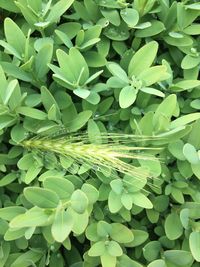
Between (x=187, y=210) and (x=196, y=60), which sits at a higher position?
(x=196, y=60)

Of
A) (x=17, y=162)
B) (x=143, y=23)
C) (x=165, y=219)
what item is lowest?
(x=165, y=219)

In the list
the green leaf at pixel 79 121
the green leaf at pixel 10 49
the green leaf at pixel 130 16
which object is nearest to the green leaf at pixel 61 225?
the green leaf at pixel 79 121

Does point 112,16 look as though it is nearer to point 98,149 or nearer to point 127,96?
point 127,96

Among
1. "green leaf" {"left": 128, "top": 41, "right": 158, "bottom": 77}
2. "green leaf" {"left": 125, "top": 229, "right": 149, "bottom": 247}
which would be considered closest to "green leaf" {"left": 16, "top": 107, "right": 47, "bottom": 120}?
"green leaf" {"left": 128, "top": 41, "right": 158, "bottom": 77}

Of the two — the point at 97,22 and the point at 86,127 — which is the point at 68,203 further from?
the point at 97,22

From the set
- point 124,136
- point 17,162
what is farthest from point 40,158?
point 124,136

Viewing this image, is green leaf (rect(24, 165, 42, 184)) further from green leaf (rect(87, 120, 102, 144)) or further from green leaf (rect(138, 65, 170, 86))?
green leaf (rect(138, 65, 170, 86))

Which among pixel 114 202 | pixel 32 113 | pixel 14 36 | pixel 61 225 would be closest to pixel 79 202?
pixel 61 225
